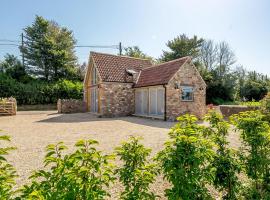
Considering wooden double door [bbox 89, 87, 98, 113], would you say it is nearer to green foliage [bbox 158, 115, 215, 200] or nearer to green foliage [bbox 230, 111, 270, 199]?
green foliage [bbox 230, 111, 270, 199]

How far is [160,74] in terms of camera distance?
18375 millimetres

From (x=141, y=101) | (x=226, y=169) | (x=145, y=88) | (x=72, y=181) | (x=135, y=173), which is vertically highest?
(x=145, y=88)

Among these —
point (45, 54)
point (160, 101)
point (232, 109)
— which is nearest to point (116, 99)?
point (160, 101)

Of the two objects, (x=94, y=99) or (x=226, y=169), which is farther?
(x=94, y=99)

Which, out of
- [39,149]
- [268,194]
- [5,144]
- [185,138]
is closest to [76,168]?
[185,138]

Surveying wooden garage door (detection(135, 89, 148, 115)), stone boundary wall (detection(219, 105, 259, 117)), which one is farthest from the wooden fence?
stone boundary wall (detection(219, 105, 259, 117))

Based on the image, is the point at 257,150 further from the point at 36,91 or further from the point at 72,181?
the point at 36,91

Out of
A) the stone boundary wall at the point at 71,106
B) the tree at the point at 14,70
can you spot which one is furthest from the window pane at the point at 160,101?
the tree at the point at 14,70

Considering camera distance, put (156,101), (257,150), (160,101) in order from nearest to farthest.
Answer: (257,150) → (160,101) → (156,101)

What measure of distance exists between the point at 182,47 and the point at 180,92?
2516cm

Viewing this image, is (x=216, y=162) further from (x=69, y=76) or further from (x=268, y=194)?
(x=69, y=76)

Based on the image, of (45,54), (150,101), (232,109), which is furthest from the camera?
(45,54)

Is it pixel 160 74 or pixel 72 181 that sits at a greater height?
pixel 160 74

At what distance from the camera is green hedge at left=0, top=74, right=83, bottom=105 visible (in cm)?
2831
